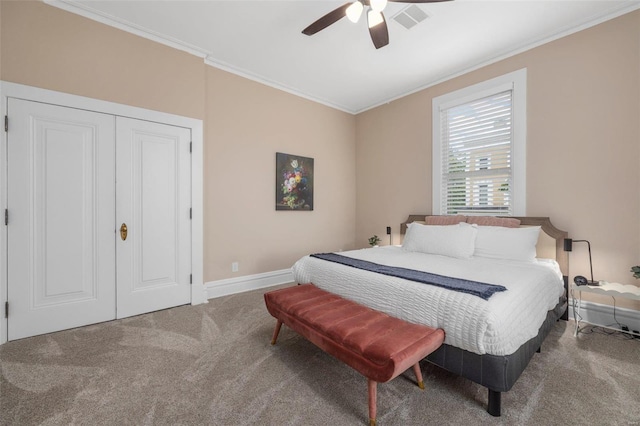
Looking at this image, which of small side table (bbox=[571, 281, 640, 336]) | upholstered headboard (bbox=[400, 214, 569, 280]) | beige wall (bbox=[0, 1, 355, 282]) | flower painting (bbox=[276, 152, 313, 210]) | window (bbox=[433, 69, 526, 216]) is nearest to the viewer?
small side table (bbox=[571, 281, 640, 336])

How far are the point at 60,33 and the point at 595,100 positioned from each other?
500 centimetres

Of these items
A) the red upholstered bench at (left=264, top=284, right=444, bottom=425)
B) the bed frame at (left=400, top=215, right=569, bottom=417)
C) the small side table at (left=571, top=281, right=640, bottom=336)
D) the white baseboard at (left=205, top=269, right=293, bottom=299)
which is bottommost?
the white baseboard at (left=205, top=269, right=293, bottom=299)

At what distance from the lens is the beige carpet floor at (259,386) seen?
146 cm

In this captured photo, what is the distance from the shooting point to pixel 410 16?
8.39ft

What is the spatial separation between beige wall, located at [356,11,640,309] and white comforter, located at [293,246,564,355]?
0.54m

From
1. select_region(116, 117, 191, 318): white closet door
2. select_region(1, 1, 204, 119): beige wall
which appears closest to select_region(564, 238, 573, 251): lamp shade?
select_region(116, 117, 191, 318): white closet door

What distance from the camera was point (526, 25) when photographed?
8.96ft

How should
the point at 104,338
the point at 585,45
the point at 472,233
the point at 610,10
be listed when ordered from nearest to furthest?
the point at 104,338 < the point at 610,10 < the point at 585,45 < the point at 472,233

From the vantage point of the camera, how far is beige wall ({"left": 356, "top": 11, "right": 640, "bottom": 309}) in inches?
97.1

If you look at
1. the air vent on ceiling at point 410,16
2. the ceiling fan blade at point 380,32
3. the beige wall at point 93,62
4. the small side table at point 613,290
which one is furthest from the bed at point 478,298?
the beige wall at point 93,62

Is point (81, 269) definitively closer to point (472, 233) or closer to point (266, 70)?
point (266, 70)

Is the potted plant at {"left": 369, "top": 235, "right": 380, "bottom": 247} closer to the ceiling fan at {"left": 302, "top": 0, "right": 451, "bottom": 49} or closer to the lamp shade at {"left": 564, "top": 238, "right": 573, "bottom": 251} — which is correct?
the lamp shade at {"left": 564, "top": 238, "right": 573, "bottom": 251}

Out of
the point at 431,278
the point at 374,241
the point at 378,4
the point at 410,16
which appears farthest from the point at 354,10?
the point at 374,241

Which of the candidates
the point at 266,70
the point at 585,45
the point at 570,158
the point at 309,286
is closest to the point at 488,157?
the point at 570,158
